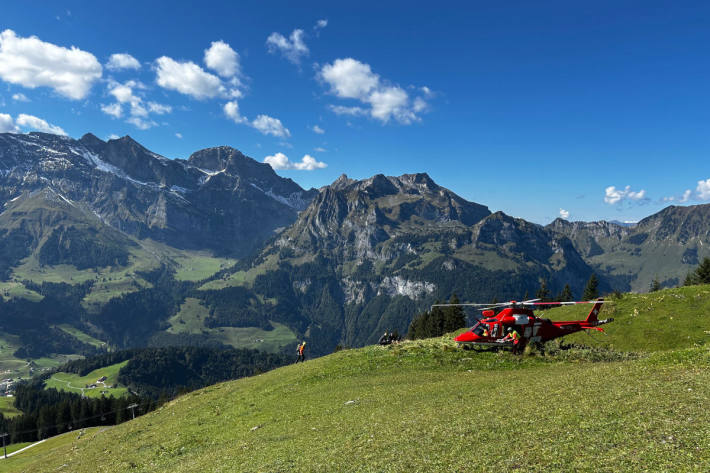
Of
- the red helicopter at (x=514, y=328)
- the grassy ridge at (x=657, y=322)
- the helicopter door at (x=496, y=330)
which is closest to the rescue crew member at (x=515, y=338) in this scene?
the red helicopter at (x=514, y=328)

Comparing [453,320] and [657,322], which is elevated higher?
[657,322]

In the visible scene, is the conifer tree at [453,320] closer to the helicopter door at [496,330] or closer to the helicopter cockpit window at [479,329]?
the helicopter cockpit window at [479,329]

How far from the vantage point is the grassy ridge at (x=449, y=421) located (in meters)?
11.8

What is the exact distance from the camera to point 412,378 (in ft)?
97.8

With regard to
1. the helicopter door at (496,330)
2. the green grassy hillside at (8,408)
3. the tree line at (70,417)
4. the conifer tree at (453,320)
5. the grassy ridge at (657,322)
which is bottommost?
the green grassy hillside at (8,408)

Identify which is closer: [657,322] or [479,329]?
[479,329]

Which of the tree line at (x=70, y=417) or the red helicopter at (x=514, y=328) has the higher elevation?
the red helicopter at (x=514, y=328)

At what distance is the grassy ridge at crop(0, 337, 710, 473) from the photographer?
465 inches

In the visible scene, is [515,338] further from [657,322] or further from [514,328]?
[657,322]

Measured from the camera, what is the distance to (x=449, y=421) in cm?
1722

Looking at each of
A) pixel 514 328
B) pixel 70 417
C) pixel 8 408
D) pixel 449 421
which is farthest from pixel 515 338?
pixel 8 408

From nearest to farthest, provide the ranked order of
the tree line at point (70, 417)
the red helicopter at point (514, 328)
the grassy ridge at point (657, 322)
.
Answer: the red helicopter at point (514, 328)
the grassy ridge at point (657, 322)
the tree line at point (70, 417)

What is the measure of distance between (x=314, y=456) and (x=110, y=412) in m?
130

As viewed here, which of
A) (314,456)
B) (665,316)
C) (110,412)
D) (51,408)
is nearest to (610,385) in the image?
(314,456)
